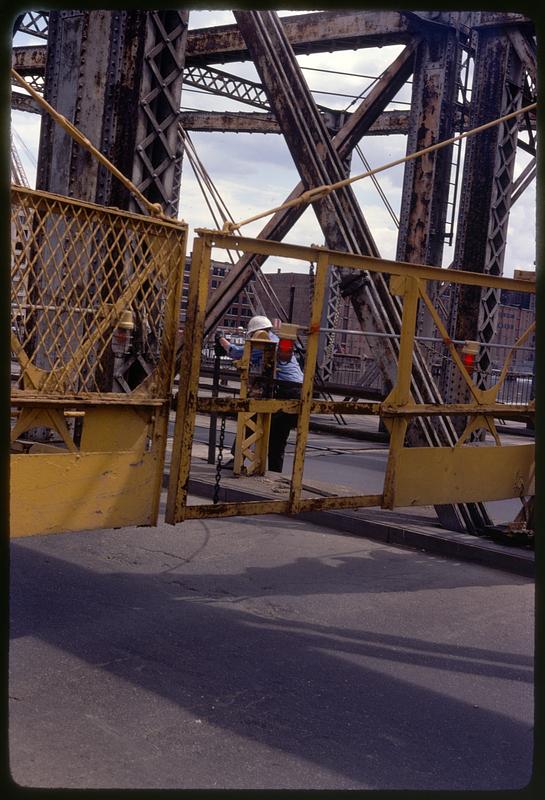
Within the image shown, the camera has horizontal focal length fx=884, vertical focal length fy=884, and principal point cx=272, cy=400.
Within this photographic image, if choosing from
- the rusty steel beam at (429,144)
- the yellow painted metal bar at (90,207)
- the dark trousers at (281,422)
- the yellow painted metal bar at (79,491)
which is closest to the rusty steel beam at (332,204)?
the dark trousers at (281,422)

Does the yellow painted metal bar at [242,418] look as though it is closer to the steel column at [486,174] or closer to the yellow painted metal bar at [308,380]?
the yellow painted metal bar at [308,380]

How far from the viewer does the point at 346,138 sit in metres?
14.0

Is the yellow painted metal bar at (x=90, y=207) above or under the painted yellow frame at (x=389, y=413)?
above

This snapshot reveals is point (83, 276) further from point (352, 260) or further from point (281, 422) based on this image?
point (281, 422)

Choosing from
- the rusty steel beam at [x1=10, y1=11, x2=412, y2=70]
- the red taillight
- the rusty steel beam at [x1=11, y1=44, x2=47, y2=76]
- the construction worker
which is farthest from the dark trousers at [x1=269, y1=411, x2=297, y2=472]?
the rusty steel beam at [x1=11, y1=44, x2=47, y2=76]

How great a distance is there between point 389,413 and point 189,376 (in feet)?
5.93

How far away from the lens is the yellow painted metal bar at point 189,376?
533 cm

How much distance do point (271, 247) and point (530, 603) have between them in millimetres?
3487

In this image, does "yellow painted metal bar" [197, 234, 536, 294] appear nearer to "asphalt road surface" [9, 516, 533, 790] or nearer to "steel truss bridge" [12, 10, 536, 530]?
"steel truss bridge" [12, 10, 536, 530]

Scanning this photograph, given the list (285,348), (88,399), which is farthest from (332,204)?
(88,399)

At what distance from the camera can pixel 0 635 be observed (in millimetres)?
2590

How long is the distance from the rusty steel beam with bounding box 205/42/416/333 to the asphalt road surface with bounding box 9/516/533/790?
7.13m

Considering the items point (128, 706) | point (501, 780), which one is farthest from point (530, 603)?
point (128, 706)

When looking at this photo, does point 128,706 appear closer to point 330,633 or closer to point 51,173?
point 330,633
